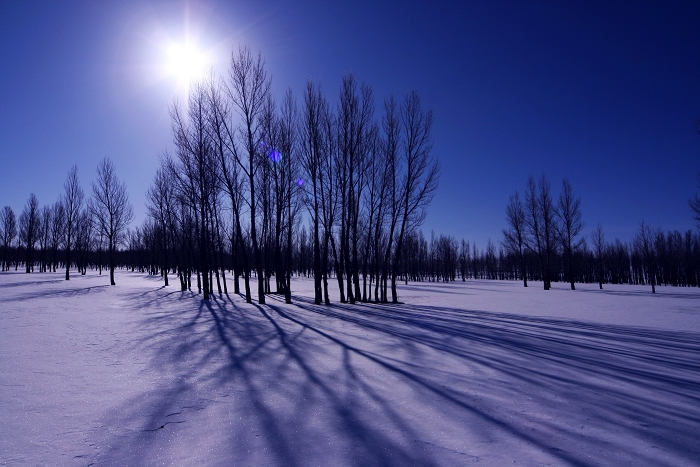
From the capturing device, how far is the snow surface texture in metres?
3.07

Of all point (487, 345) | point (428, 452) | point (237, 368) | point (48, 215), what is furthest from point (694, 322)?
point (48, 215)

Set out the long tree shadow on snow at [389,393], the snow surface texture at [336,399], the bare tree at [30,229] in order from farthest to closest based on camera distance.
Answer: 1. the bare tree at [30,229]
2. the long tree shadow on snow at [389,393]
3. the snow surface texture at [336,399]

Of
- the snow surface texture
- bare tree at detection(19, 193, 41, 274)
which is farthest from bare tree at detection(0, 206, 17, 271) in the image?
the snow surface texture

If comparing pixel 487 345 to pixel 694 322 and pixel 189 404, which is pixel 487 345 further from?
pixel 694 322

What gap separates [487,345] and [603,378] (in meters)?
2.47

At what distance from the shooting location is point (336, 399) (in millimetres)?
4316

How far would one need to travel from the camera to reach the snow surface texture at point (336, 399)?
307 centimetres

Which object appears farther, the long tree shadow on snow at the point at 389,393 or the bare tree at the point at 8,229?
the bare tree at the point at 8,229

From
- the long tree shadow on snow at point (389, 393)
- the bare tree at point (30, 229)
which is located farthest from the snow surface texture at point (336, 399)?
the bare tree at point (30, 229)

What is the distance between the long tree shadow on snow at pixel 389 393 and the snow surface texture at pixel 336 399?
23 millimetres

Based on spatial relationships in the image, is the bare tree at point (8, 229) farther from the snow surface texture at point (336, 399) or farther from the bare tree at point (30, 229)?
the snow surface texture at point (336, 399)

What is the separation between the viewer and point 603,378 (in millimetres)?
5305

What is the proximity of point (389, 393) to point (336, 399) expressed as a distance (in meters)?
0.72

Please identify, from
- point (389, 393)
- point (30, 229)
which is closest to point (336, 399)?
point (389, 393)
